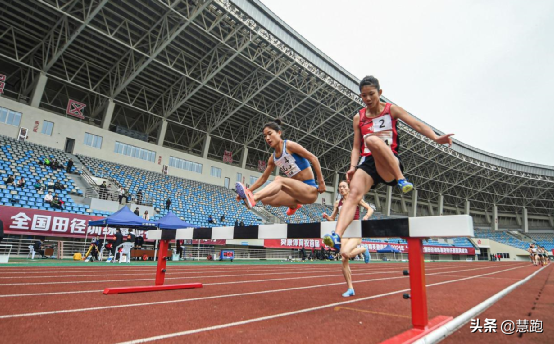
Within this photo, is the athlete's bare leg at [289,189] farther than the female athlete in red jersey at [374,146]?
Yes

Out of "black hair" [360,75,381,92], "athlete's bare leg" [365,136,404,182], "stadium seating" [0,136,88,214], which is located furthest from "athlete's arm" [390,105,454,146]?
"stadium seating" [0,136,88,214]

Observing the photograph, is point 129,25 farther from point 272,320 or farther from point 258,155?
point 272,320

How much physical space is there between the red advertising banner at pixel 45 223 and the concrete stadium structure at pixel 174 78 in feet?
27.8

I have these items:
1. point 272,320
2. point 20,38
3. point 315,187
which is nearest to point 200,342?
point 272,320

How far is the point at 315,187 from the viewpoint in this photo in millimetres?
3457

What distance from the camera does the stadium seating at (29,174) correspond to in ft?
43.6

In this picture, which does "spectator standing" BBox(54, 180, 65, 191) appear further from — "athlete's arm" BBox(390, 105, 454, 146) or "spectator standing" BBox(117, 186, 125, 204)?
"athlete's arm" BBox(390, 105, 454, 146)

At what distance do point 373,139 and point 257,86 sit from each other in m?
20.1

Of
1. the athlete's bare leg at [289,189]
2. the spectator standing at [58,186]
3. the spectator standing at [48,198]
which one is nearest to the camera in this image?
the athlete's bare leg at [289,189]

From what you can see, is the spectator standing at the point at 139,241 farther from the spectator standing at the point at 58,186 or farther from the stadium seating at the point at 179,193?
the spectator standing at the point at 58,186

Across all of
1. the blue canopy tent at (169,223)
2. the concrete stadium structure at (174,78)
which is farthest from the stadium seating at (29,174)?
the blue canopy tent at (169,223)

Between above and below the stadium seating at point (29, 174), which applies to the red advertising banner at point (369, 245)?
below

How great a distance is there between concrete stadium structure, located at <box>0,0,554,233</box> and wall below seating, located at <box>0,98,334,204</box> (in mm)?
66

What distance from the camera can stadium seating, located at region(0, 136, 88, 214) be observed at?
1328 centimetres
